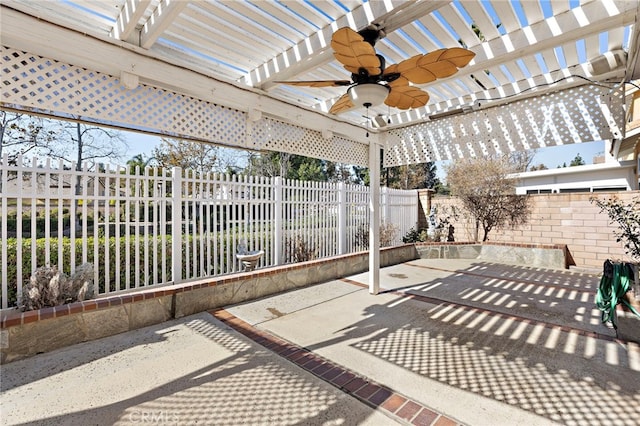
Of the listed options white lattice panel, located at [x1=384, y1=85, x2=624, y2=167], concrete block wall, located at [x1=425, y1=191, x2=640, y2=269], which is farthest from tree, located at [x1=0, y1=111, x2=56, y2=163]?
concrete block wall, located at [x1=425, y1=191, x2=640, y2=269]

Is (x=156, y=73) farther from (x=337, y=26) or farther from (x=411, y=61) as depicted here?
(x=411, y=61)

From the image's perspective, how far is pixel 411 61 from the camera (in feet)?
8.86

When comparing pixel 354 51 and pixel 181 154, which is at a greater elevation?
pixel 181 154

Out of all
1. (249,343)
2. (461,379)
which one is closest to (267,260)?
(249,343)

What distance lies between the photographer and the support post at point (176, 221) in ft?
13.7

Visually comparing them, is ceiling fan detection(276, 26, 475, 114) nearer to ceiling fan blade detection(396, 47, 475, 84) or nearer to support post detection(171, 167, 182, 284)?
ceiling fan blade detection(396, 47, 475, 84)

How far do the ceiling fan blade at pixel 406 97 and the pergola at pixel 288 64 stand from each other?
0.63m

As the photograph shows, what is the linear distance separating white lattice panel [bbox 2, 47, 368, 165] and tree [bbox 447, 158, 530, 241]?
563cm

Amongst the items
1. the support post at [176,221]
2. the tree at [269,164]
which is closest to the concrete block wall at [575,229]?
the support post at [176,221]

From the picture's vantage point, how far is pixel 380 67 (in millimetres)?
2869

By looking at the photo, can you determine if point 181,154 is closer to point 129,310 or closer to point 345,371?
point 129,310

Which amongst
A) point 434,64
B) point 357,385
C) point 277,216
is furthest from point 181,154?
point 357,385

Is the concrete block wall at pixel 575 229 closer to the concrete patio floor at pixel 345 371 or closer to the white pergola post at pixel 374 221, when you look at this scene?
the concrete patio floor at pixel 345 371

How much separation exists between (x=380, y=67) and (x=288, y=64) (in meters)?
1.57
